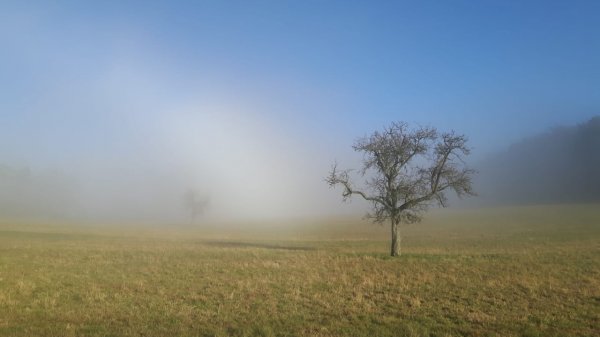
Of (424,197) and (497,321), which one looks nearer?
(497,321)

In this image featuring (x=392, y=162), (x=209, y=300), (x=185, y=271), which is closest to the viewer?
(x=209, y=300)

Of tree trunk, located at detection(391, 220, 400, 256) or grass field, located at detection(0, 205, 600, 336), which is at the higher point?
tree trunk, located at detection(391, 220, 400, 256)

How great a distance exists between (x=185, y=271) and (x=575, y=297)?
1738 centimetres

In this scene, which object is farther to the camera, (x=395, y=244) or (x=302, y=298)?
(x=395, y=244)

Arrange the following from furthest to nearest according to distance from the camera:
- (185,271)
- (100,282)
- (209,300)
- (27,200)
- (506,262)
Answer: (27,200)
(506,262)
(185,271)
(100,282)
(209,300)

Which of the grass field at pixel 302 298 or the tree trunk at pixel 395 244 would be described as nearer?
the grass field at pixel 302 298

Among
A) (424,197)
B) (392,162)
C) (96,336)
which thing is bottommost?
(96,336)

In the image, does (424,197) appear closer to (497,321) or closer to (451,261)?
(451,261)

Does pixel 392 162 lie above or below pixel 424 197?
above

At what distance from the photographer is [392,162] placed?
3112 cm

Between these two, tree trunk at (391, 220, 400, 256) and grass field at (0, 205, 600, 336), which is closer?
grass field at (0, 205, 600, 336)

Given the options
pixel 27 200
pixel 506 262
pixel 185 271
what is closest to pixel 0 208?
pixel 27 200

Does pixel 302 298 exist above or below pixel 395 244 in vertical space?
below

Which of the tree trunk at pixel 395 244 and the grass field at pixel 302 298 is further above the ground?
the tree trunk at pixel 395 244
